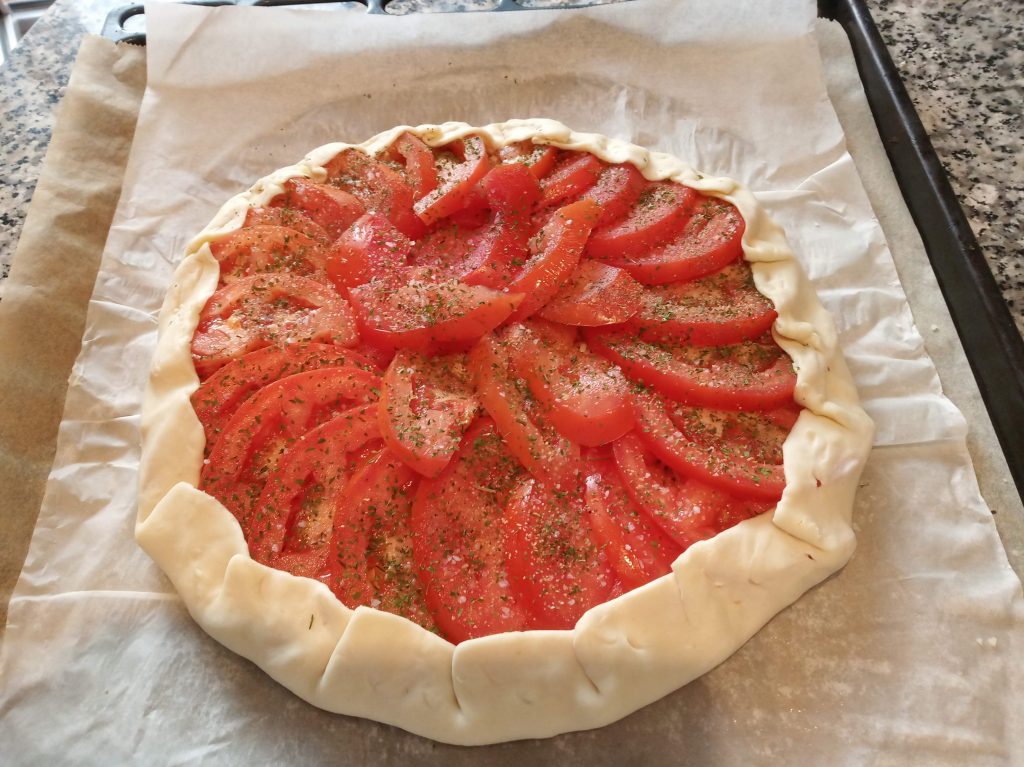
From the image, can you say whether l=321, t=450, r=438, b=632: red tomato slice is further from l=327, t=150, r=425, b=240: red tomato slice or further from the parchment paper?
l=327, t=150, r=425, b=240: red tomato slice

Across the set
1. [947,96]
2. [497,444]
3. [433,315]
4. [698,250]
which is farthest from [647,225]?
[947,96]

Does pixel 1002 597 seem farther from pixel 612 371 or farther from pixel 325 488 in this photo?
pixel 325 488

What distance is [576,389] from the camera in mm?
2234

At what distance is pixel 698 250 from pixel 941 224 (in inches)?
41.8

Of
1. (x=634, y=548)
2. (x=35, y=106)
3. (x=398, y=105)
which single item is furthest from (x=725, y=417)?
(x=35, y=106)

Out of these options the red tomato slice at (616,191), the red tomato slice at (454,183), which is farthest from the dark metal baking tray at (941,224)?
the red tomato slice at (454,183)

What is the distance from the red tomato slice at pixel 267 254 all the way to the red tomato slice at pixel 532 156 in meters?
0.79

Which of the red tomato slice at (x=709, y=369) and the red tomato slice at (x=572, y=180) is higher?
the red tomato slice at (x=572, y=180)

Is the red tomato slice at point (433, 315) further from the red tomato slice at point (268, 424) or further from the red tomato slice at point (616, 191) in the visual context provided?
the red tomato slice at point (616, 191)

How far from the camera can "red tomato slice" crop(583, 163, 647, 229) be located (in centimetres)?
265

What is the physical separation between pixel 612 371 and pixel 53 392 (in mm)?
1884

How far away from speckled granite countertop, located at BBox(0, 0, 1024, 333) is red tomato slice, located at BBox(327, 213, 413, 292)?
1360mm

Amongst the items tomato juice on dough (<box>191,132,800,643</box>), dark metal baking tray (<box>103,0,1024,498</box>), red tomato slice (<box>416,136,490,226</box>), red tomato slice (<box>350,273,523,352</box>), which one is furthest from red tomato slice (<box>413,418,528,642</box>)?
dark metal baking tray (<box>103,0,1024,498</box>)

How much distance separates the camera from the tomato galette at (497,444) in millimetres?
1948
